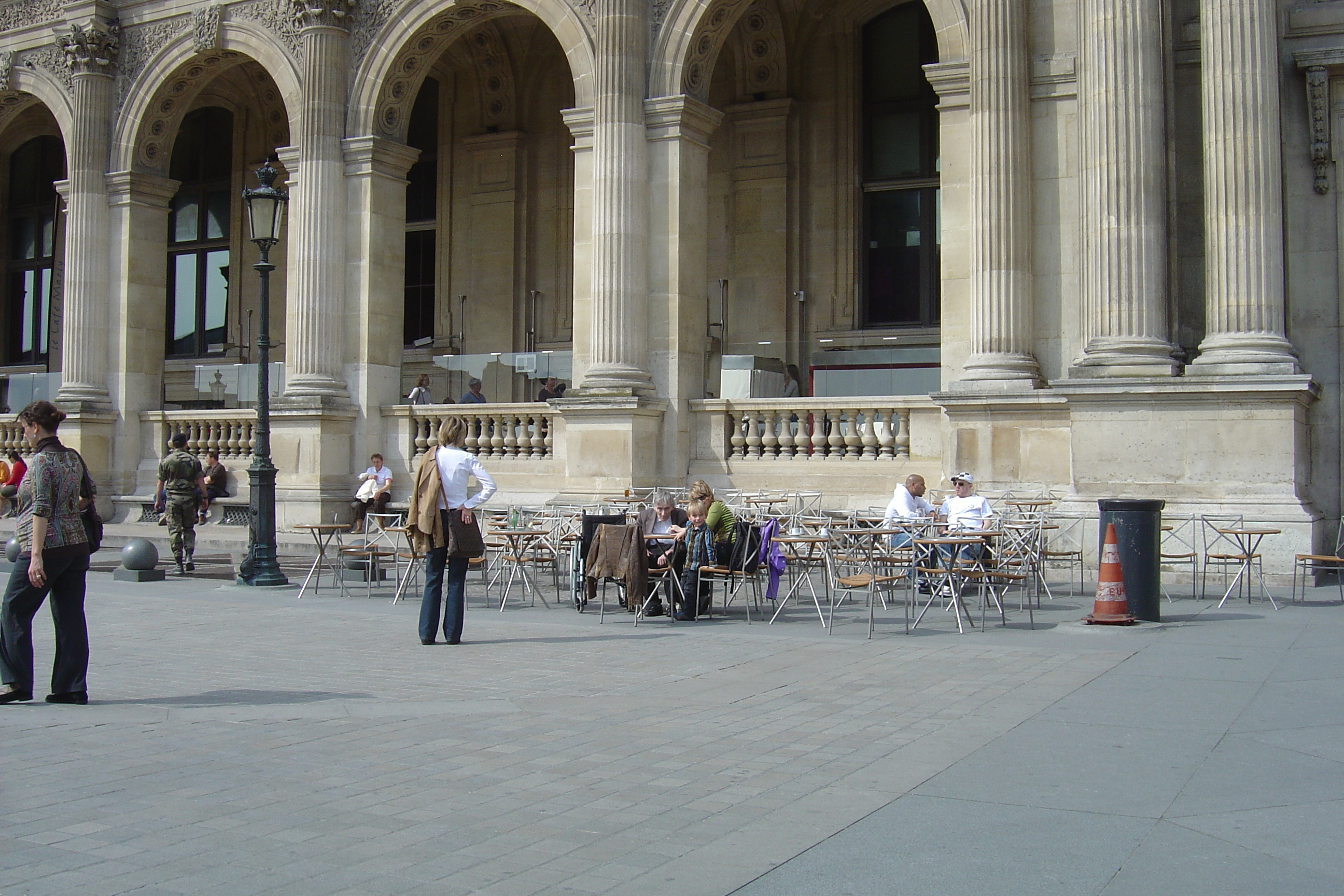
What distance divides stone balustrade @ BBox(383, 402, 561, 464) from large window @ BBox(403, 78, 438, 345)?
5994 mm

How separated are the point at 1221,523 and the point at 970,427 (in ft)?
10.0

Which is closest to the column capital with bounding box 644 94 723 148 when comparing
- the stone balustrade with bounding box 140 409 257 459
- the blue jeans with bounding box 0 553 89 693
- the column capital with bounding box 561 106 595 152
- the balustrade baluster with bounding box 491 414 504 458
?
the column capital with bounding box 561 106 595 152

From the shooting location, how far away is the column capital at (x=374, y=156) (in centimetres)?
2098

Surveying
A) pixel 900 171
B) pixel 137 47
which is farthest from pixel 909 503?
pixel 137 47

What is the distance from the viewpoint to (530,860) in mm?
4645

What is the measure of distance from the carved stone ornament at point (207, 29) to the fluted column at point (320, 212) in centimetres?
224

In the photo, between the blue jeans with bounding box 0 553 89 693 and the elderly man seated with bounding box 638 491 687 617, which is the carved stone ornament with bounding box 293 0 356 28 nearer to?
the elderly man seated with bounding box 638 491 687 617

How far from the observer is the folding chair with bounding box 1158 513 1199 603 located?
13586 mm

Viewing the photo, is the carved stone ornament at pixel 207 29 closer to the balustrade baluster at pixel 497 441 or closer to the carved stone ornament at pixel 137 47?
the carved stone ornament at pixel 137 47

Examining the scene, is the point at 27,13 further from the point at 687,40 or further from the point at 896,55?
the point at 896,55

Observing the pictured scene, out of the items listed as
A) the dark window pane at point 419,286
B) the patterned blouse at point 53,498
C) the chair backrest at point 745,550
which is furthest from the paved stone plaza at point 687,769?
the dark window pane at point 419,286

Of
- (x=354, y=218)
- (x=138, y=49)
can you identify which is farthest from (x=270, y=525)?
(x=138, y=49)

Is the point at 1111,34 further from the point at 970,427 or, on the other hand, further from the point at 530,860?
the point at 530,860

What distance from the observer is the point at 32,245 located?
102 feet
